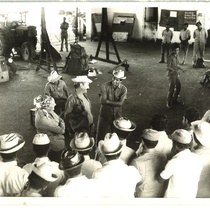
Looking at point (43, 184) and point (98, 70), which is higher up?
point (98, 70)

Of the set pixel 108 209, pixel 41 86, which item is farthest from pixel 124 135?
pixel 41 86

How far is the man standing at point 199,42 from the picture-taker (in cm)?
322

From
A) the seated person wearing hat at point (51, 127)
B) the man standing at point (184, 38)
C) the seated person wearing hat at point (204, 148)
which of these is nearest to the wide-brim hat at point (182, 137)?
the seated person wearing hat at point (204, 148)

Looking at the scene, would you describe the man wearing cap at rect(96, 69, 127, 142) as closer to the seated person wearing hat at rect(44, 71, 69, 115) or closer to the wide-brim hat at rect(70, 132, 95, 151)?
the seated person wearing hat at rect(44, 71, 69, 115)

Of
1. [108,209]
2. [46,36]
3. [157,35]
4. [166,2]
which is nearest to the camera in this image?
[108,209]

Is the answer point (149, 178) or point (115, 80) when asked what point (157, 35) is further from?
point (149, 178)

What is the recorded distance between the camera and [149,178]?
2434 millimetres

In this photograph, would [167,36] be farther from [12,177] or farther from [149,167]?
[12,177]

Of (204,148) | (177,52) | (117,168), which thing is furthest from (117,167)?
(177,52)

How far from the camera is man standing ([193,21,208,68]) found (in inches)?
127

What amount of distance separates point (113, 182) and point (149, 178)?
31 cm

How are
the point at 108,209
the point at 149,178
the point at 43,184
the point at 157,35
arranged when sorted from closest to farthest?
the point at 43,184
the point at 149,178
the point at 108,209
the point at 157,35

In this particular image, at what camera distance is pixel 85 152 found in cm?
240

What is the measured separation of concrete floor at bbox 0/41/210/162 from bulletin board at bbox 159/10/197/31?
30cm
